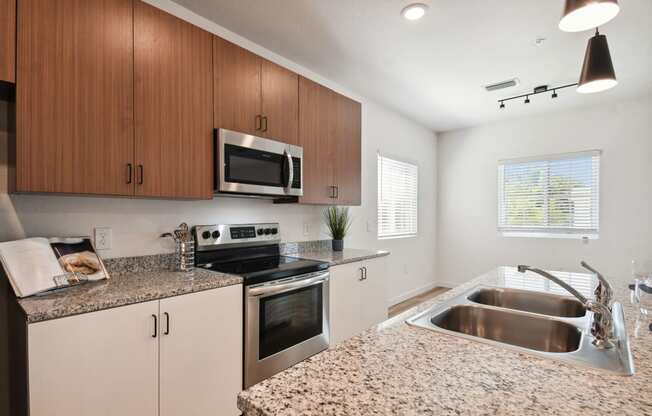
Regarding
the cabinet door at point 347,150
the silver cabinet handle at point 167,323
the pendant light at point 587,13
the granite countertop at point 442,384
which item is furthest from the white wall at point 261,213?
the pendant light at point 587,13

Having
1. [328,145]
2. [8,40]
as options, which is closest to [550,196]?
[328,145]

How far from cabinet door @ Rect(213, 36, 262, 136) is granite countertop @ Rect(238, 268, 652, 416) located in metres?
1.72

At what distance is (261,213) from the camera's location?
2.78 m

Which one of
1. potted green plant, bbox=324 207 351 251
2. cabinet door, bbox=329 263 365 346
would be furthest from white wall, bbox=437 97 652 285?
cabinet door, bbox=329 263 365 346

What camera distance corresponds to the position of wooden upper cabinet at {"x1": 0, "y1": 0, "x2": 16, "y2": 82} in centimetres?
133

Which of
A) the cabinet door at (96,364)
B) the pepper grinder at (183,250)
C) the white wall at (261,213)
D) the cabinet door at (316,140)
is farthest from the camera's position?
the cabinet door at (316,140)

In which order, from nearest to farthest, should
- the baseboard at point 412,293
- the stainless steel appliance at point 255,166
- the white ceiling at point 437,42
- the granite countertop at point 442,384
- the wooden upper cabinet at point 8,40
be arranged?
the granite countertop at point 442,384 → the wooden upper cabinet at point 8,40 → the stainless steel appliance at point 255,166 → the white ceiling at point 437,42 → the baseboard at point 412,293

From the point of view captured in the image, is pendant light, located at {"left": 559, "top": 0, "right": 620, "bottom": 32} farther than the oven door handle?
No

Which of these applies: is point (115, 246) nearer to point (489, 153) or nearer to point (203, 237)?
point (203, 237)

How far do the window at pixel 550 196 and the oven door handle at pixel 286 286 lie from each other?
3635 millimetres

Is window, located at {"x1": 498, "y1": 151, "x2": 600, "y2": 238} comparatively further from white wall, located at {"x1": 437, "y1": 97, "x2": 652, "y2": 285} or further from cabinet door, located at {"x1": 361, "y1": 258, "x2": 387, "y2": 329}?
cabinet door, located at {"x1": 361, "y1": 258, "x2": 387, "y2": 329}

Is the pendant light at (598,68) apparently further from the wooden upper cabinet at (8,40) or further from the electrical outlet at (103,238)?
the electrical outlet at (103,238)

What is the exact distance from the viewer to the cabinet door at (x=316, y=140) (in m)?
2.72

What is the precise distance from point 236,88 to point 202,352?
5.35ft
